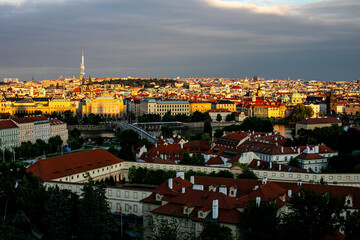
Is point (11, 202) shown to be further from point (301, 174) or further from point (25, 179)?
point (301, 174)

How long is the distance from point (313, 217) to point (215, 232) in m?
3.38

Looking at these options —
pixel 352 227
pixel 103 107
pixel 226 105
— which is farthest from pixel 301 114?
pixel 352 227

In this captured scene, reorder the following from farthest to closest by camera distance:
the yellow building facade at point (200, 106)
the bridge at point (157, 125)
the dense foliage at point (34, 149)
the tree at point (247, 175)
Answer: the yellow building facade at point (200, 106), the bridge at point (157, 125), the dense foliage at point (34, 149), the tree at point (247, 175)

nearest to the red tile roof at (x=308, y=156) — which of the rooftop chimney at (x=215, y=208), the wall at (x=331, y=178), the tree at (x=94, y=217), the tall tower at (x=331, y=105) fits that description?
the wall at (x=331, y=178)

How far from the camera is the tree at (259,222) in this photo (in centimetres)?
1442

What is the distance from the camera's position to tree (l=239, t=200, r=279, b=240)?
14.4 m

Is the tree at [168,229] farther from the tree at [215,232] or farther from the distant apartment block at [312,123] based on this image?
the distant apartment block at [312,123]

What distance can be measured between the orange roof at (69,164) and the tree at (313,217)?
1441 cm

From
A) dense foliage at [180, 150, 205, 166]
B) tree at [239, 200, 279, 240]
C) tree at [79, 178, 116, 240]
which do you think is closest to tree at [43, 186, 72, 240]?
tree at [79, 178, 116, 240]

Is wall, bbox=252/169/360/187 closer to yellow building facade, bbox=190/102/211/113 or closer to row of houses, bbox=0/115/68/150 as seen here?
row of houses, bbox=0/115/68/150

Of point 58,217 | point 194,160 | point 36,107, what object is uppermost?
point 36,107

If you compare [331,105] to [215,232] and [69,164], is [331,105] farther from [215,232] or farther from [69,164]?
[215,232]

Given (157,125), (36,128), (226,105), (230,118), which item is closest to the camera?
(36,128)

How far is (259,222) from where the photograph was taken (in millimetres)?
14891
